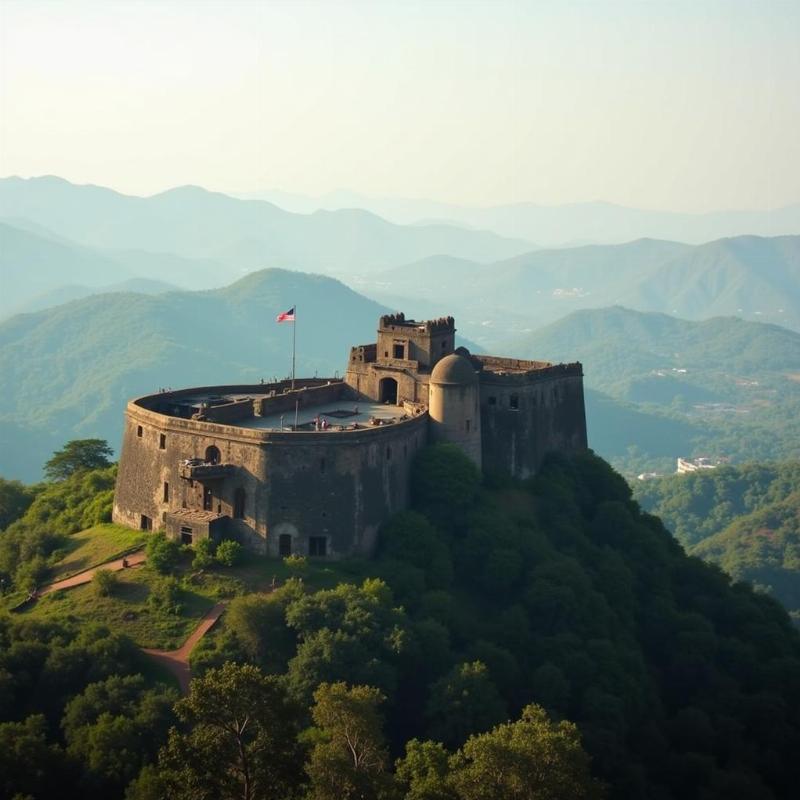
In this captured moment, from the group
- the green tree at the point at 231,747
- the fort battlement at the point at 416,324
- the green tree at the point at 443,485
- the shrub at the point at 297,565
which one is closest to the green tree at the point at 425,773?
the green tree at the point at 231,747

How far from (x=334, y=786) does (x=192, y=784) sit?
5313 millimetres

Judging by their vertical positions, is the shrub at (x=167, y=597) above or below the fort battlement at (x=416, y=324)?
below

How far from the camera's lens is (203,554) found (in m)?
65.1

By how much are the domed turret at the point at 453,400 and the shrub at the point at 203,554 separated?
17.6 meters

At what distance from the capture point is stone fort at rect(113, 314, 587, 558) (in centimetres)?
6650

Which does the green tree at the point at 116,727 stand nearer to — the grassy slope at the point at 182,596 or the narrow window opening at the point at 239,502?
the grassy slope at the point at 182,596

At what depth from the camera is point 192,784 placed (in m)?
40.3

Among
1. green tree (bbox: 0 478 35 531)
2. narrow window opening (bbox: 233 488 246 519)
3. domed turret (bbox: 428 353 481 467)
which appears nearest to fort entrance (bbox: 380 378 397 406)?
domed turret (bbox: 428 353 481 467)

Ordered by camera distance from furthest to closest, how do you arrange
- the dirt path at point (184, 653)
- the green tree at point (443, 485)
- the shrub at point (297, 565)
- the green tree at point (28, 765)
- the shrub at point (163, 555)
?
the green tree at point (443, 485) < the shrub at point (163, 555) < the shrub at point (297, 565) < the dirt path at point (184, 653) < the green tree at point (28, 765)

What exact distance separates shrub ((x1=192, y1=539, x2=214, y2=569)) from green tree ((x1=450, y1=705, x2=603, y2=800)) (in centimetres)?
2380

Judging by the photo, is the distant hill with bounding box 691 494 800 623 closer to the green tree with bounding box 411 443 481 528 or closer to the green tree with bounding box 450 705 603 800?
the green tree with bounding box 411 443 481 528

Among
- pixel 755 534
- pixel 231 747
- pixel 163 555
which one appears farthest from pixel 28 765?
pixel 755 534

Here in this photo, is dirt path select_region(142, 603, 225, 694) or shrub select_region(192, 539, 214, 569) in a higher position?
shrub select_region(192, 539, 214, 569)

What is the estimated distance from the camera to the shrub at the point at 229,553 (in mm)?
65062
